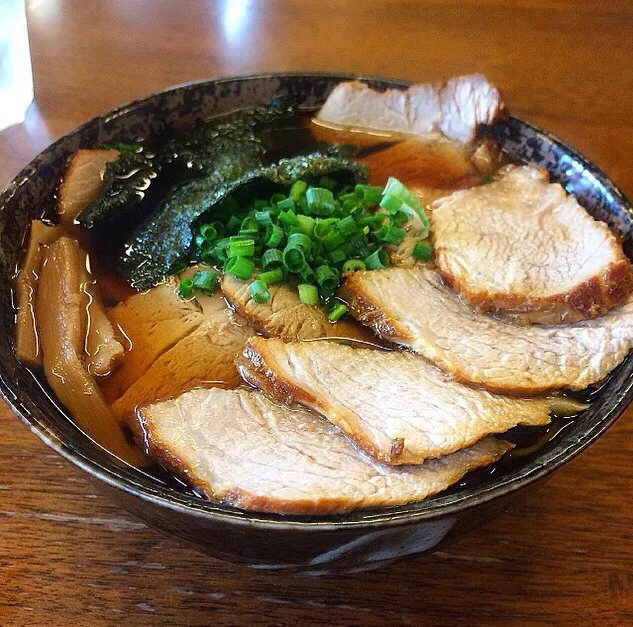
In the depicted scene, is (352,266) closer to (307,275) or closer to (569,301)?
(307,275)

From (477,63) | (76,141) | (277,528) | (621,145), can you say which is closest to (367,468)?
(277,528)

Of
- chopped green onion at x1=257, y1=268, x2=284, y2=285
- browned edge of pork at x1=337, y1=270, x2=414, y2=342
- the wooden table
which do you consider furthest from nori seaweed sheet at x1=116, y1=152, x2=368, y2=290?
the wooden table

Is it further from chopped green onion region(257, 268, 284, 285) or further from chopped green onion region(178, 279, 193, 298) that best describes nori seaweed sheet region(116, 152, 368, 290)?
chopped green onion region(257, 268, 284, 285)

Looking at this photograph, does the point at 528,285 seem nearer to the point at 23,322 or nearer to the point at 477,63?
the point at 23,322

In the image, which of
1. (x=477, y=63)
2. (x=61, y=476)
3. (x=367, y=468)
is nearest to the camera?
(x=367, y=468)

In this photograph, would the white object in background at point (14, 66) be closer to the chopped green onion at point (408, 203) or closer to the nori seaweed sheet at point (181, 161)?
the nori seaweed sheet at point (181, 161)

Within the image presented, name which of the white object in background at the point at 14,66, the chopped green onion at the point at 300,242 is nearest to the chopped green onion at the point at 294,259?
the chopped green onion at the point at 300,242
